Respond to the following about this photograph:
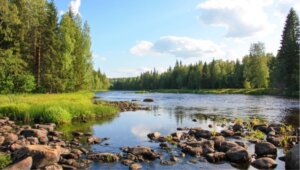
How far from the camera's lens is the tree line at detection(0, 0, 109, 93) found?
41.7 metres

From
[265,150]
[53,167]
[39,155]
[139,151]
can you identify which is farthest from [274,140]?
[39,155]

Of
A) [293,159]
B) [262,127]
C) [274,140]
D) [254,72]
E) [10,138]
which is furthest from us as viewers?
[254,72]

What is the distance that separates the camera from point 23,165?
488 inches

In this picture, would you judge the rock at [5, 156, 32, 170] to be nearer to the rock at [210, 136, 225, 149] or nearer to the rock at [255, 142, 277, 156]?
the rock at [210, 136, 225, 149]

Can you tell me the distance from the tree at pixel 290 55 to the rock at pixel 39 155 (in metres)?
57.8

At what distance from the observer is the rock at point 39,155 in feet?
43.4

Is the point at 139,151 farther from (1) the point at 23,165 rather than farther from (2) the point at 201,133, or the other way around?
(2) the point at 201,133

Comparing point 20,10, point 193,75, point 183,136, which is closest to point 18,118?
point 183,136

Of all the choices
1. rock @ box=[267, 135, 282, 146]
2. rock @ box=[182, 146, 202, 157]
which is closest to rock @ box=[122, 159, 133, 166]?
Answer: rock @ box=[182, 146, 202, 157]

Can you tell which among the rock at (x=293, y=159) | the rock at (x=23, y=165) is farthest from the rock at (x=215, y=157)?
the rock at (x=23, y=165)

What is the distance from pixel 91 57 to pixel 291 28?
43145 mm

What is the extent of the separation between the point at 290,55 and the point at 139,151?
2313 inches

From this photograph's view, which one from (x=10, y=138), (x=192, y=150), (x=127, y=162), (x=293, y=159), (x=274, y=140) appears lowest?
(x=127, y=162)

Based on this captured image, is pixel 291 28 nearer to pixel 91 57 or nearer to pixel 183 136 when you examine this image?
pixel 91 57
